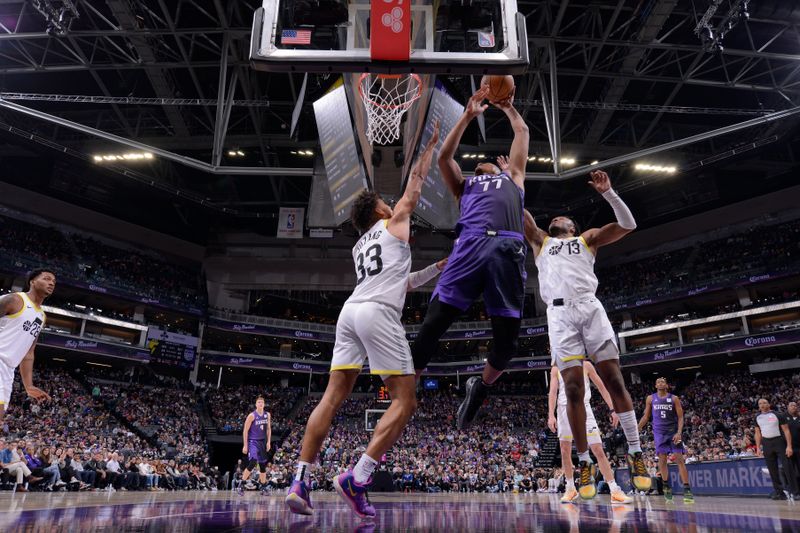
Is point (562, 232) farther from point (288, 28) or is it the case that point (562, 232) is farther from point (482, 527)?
point (288, 28)

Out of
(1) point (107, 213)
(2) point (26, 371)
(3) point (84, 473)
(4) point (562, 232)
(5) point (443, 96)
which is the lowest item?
(3) point (84, 473)

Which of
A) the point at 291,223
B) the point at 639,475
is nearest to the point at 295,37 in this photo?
the point at 639,475

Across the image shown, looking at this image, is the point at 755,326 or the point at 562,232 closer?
the point at 562,232

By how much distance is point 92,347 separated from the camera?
2767cm

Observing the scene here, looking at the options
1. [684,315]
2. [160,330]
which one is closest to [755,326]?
[684,315]

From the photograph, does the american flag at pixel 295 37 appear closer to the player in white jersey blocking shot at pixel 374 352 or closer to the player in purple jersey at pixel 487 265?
the player in purple jersey at pixel 487 265

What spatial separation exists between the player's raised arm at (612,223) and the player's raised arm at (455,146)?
1156 mm

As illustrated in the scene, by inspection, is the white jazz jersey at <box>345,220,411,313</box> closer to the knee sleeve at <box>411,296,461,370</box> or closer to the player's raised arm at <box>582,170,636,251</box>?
the knee sleeve at <box>411,296,461,370</box>

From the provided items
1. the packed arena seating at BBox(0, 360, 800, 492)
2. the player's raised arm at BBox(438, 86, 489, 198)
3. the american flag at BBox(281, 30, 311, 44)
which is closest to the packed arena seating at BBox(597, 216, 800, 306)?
the packed arena seating at BBox(0, 360, 800, 492)

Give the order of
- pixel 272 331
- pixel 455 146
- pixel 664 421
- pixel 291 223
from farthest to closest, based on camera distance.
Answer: pixel 272 331, pixel 291 223, pixel 664 421, pixel 455 146

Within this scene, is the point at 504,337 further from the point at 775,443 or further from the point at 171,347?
the point at 171,347

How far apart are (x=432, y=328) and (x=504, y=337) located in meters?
0.54

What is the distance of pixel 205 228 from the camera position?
36.0 m

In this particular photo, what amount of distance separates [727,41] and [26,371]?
75.7 feet
